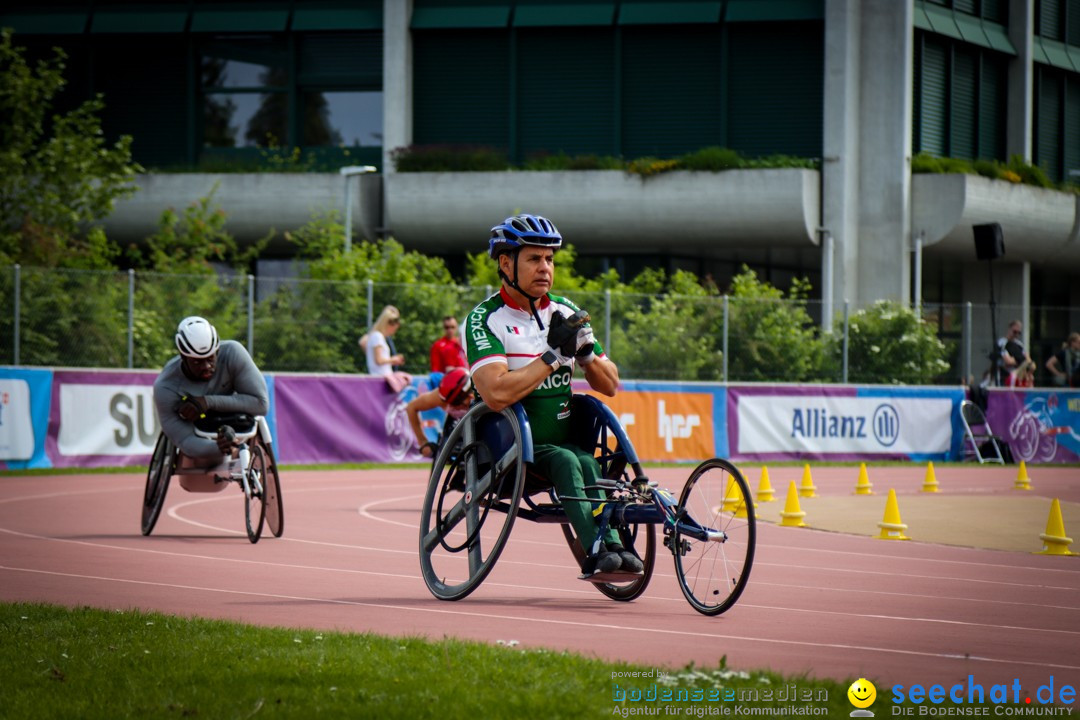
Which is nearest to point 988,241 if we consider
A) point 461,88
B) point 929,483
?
point 929,483

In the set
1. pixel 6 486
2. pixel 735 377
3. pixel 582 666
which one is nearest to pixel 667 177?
pixel 735 377

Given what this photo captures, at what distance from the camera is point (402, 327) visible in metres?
26.0

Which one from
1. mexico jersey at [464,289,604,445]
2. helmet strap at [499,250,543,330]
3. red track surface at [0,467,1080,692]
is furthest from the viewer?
helmet strap at [499,250,543,330]

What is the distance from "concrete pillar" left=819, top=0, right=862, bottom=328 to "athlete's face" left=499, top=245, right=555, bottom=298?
1198 inches

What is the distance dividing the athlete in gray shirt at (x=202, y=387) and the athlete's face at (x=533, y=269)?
4391mm

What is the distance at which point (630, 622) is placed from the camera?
834 cm

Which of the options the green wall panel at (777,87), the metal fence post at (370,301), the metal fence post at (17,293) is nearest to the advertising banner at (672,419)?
the metal fence post at (370,301)

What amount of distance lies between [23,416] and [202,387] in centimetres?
887

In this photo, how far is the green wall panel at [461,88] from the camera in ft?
136

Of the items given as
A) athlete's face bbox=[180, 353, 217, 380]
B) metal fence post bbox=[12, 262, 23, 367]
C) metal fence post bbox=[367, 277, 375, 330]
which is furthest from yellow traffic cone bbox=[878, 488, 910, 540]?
metal fence post bbox=[12, 262, 23, 367]

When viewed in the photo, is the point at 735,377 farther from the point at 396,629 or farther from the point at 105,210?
the point at 396,629

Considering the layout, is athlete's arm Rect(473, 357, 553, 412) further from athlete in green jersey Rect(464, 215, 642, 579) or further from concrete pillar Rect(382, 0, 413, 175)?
concrete pillar Rect(382, 0, 413, 175)

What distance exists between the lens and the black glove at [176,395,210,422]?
12688 millimetres

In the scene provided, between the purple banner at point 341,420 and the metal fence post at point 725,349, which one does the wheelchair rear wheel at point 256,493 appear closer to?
the purple banner at point 341,420
